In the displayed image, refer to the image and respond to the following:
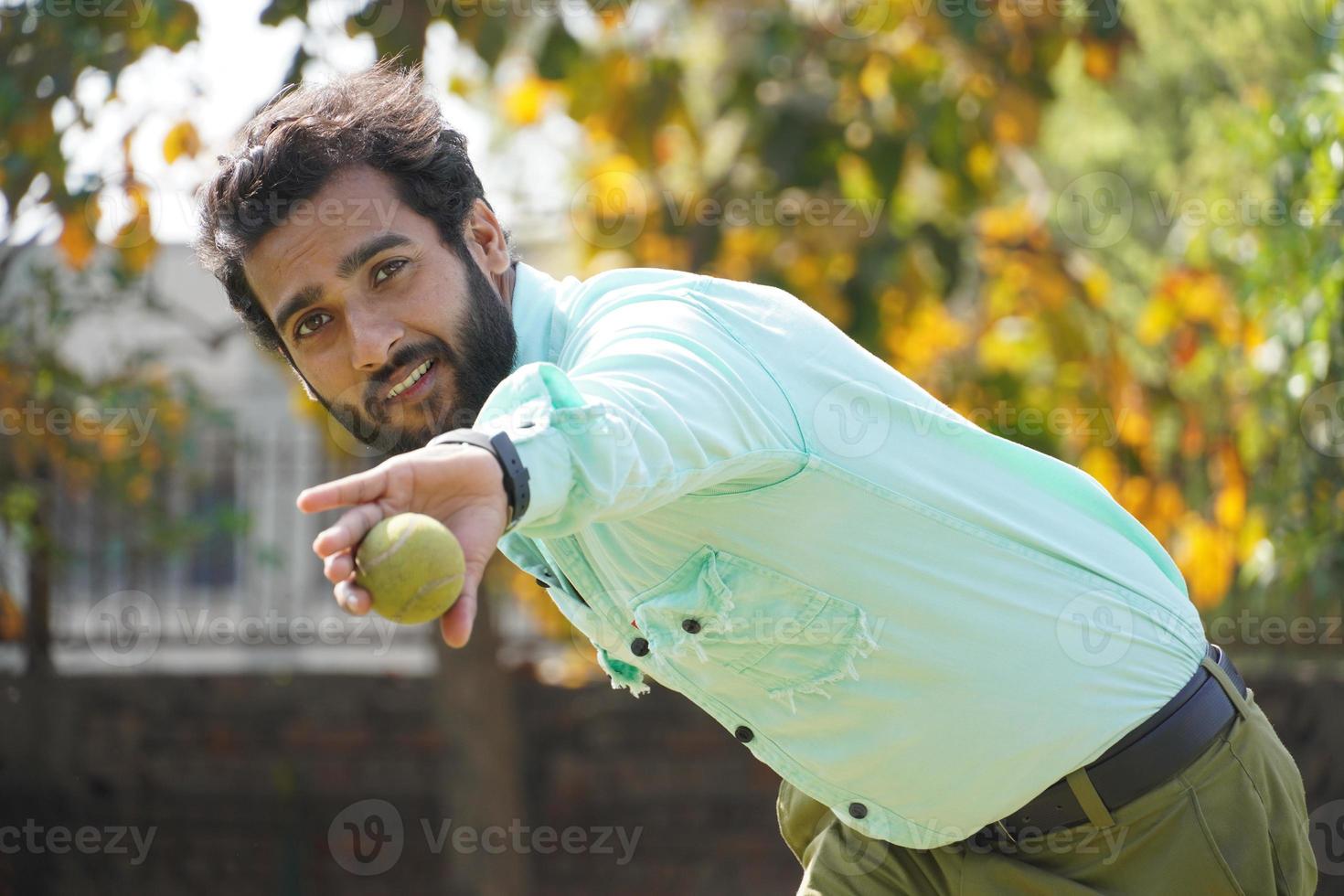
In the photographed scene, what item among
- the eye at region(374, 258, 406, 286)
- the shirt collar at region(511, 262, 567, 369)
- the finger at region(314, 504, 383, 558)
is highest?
the finger at region(314, 504, 383, 558)

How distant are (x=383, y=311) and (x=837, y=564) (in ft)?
2.30

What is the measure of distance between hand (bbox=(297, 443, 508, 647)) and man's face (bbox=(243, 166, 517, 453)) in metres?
0.64

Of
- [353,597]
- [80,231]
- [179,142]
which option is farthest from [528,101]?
[353,597]

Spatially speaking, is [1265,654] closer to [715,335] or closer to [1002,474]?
[1002,474]

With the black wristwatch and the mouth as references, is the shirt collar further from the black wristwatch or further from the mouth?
the black wristwatch

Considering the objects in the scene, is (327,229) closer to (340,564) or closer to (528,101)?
(340,564)

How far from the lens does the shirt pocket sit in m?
1.81

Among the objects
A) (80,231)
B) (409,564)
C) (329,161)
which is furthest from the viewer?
(80,231)

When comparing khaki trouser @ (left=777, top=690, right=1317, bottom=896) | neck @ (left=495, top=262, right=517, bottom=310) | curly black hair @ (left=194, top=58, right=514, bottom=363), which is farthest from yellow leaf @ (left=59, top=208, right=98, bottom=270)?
khaki trouser @ (left=777, top=690, right=1317, bottom=896)

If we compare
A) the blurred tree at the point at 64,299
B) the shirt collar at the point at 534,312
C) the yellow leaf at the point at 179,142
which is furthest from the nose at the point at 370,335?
the yellow leaf at the point at 179,142

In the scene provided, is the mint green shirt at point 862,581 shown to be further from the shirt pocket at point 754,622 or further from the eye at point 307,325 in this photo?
the eye at point 307,325

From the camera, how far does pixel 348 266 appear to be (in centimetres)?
197

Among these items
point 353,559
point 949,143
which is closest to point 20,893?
point 949,143

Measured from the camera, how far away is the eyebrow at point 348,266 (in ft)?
6.48
